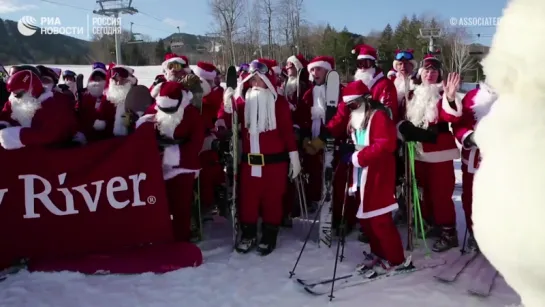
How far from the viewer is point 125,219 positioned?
4.23 m

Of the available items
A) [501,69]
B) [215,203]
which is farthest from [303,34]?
[501,69]

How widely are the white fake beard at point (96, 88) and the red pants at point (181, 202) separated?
2134 mm

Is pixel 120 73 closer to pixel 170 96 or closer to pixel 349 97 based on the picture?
pixel 170 96

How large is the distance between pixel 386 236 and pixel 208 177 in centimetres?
257

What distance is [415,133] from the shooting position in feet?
13.5

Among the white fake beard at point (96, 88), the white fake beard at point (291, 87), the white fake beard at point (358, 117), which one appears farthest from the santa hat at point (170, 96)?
the white fake beard at point (291, 87)

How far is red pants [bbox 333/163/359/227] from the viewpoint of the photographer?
496 centimetres

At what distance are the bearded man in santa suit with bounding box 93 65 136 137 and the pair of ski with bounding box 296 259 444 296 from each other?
2.51 metres

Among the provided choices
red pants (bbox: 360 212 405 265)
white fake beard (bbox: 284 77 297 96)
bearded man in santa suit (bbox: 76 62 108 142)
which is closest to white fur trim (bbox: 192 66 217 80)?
white fake beard (bbox: 284 77 297 96)

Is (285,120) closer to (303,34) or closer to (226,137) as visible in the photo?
(226,137)

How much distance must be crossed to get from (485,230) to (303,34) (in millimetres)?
39014

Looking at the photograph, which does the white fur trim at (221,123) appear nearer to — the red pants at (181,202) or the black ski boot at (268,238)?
the red pants at (181,202)

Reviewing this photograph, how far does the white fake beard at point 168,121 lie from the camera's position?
440 cm

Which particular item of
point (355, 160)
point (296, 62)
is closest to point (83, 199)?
point (355, 160)
